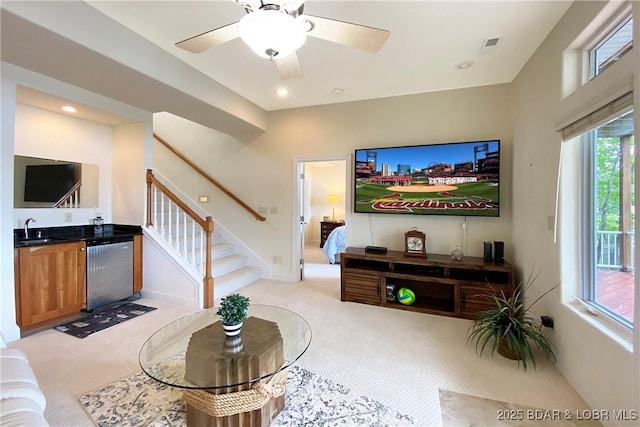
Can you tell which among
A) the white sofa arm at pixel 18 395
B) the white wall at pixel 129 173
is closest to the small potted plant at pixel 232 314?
the white sofa arm at pixel 18 395

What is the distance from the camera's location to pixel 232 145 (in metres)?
4.80

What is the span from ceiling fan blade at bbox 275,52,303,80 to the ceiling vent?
1.82 meters

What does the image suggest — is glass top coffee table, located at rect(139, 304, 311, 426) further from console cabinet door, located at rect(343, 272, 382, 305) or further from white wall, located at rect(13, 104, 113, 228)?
white wall, located at rect(13, 104, 113, 228)

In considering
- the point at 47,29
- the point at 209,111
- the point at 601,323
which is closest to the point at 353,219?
the point at 209,111

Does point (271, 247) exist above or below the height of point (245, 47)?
below

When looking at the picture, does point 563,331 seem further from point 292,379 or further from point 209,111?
point 209,111

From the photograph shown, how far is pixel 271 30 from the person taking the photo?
1.29 metres

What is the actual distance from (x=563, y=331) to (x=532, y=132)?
181 cm

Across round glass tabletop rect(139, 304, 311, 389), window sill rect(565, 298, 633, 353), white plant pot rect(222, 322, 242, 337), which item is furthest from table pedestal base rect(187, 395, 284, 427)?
window sill rect(565, 298, 633, 353)

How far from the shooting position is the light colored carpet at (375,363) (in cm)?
181

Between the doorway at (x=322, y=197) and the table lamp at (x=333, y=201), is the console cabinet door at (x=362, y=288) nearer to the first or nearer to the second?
the doorway at (x=322, y=197)

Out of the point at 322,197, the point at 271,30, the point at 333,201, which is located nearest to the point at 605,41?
the point at 271,30

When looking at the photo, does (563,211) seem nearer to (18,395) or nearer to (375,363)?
(375,363)

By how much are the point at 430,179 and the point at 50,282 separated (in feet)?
14.4
